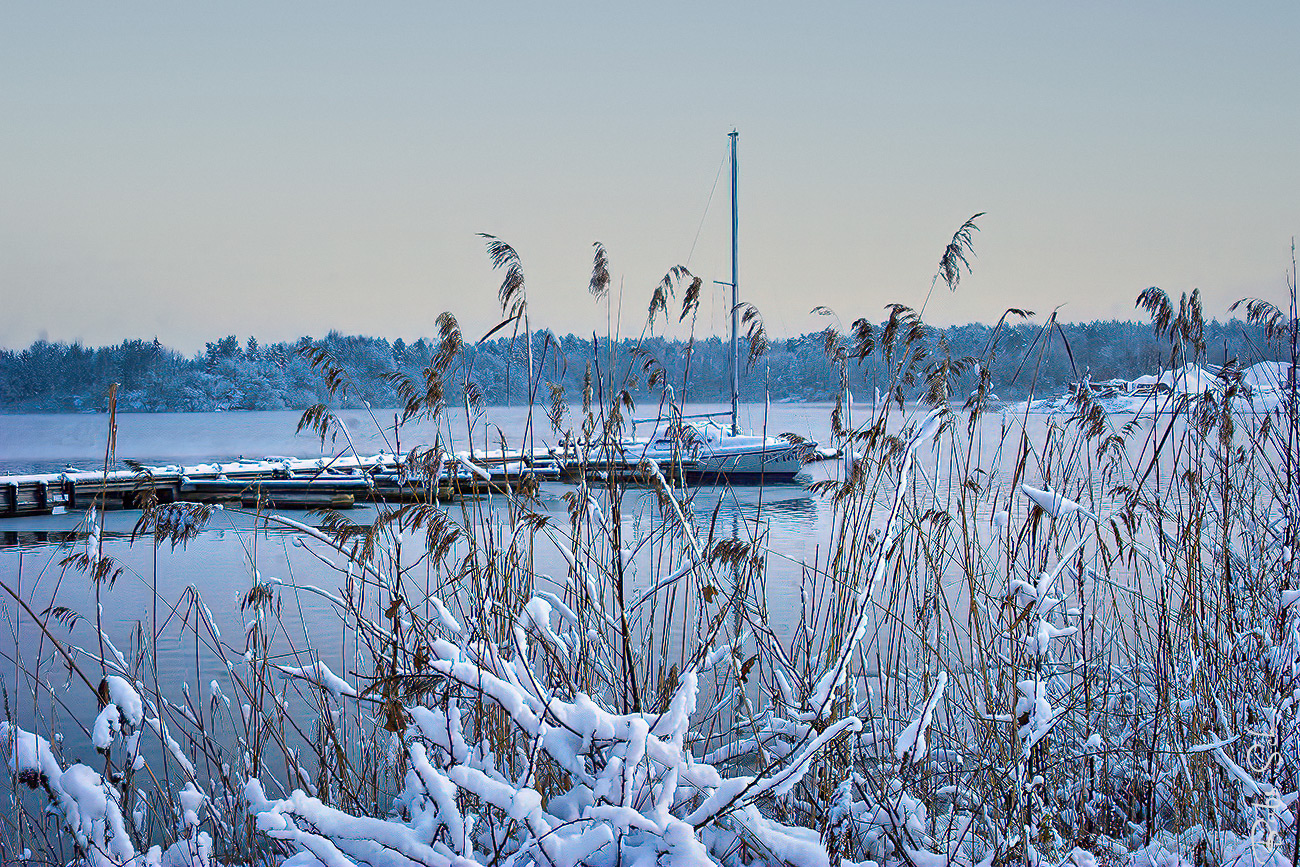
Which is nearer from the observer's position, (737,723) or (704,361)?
(737,723)

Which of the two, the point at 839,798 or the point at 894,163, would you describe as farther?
the point at 894,163

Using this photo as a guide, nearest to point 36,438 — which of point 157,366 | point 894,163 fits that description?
point 157,366

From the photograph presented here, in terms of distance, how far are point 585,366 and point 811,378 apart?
8.53ft

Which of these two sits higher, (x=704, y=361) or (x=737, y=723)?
(x=704, y=361)

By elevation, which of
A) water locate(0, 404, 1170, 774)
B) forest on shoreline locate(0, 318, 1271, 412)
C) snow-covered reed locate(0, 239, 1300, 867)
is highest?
forest on shoreline locate(0, 318, 1271, 412)

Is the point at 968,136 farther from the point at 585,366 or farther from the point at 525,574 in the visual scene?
the point at 525,574

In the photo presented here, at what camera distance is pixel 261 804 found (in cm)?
170
